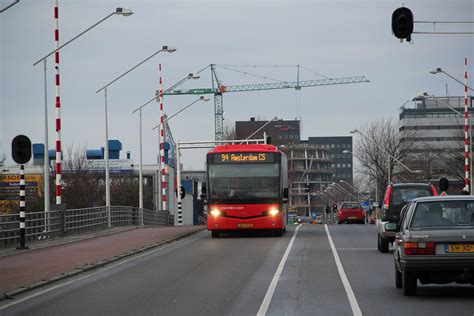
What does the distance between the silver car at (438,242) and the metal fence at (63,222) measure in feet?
53.3

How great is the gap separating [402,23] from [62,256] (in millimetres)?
10278

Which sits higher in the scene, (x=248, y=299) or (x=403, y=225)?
(x=403, y=225)

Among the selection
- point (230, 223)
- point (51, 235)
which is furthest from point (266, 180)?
point (51, 235)

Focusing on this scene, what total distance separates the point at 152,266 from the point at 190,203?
249ft

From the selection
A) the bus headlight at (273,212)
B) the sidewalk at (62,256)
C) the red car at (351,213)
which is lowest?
the red car at (351,213)

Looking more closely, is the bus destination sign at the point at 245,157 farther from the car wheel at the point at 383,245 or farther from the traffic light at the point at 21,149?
the car wheel at the point at 383,245

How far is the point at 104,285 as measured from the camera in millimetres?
16750

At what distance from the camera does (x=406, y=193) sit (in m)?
25.4

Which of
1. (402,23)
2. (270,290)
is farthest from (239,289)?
(402,23)

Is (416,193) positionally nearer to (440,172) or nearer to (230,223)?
(230,223)

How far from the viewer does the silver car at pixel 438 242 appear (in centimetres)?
1305

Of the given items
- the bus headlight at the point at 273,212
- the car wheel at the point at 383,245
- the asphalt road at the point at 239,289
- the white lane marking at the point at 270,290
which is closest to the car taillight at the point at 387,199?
the car wheel at the point at 383,245

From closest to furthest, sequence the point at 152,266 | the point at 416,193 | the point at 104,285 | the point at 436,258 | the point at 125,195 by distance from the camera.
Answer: the point at 436,258 → the point at 104,285 → the point at 152,266 → the point at 416,193 → the point at 125,195

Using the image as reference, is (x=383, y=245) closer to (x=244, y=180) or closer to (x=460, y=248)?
(x=244, y=180)
